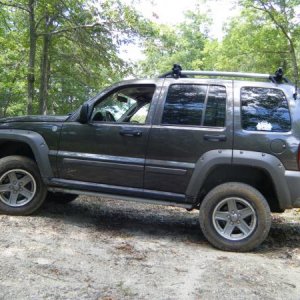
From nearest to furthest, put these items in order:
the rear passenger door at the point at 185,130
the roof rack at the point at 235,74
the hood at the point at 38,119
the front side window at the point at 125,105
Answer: the rear passenger door at the point at 185,130 → the roof rack at the point at 235,74 → the front side window at the point at 125,105 → the hood at the point at 38,119

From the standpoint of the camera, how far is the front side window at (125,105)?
5723mm

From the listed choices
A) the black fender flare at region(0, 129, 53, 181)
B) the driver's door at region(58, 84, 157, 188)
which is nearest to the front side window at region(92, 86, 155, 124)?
the driver's door at region(58, 84, 157, 188)

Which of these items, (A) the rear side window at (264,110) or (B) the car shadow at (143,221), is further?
(B) the car shadow at (143,221)

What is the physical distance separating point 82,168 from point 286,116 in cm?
262

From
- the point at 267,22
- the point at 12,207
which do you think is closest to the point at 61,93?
the point at 267,22

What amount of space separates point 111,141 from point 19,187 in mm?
1480

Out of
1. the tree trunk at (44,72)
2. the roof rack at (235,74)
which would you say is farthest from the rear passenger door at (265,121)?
the tree trunk at (44,72)

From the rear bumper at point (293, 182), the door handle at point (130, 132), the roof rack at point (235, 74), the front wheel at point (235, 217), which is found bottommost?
the front wheel at point (235, 217)

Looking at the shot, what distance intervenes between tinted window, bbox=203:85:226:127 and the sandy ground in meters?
1.51

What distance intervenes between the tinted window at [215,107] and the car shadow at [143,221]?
1512 mm

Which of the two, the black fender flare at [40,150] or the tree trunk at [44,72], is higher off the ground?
the tree trunk at [44,72]

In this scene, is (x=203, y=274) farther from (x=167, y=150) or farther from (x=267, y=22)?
(x=267, y=22)

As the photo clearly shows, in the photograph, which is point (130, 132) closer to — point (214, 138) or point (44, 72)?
point (214, 138)

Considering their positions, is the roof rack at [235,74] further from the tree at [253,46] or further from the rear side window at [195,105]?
the tree at [253,46]
